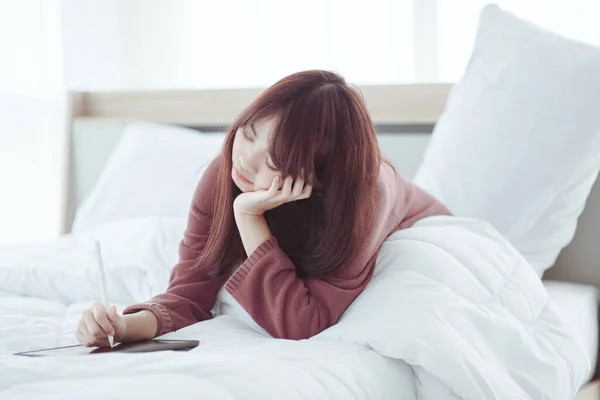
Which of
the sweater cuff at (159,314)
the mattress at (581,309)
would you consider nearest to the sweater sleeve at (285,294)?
the sweater cuff at (159,314)

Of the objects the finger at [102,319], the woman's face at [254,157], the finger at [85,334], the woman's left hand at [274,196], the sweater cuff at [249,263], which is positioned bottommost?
the finger at [85,334]

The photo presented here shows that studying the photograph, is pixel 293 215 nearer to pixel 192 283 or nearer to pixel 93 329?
pixel 192 283

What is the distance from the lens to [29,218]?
2.98 m

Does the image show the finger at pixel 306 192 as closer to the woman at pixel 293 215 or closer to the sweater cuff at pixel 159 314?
the woman at pixel 293 215

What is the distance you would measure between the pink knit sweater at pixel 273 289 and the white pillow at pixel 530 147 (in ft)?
1.38

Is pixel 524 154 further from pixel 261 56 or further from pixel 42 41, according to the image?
pixel 42 41

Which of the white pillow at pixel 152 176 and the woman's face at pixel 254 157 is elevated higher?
the woman's face at pixel 254 157

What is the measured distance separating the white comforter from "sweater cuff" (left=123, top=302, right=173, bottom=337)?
0.04m

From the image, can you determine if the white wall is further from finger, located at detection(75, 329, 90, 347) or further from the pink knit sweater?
finger, located at detection(75, 329, 90, 347)

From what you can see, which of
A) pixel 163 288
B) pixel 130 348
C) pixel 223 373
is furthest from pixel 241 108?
pixel 223 373

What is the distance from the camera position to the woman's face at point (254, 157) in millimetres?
1196

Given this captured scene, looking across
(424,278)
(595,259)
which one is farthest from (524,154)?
(424,278)

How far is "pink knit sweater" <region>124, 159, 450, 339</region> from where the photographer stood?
1229 mm

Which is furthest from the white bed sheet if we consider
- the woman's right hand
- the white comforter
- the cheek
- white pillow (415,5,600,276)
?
white pillow (415,5,600,276)
